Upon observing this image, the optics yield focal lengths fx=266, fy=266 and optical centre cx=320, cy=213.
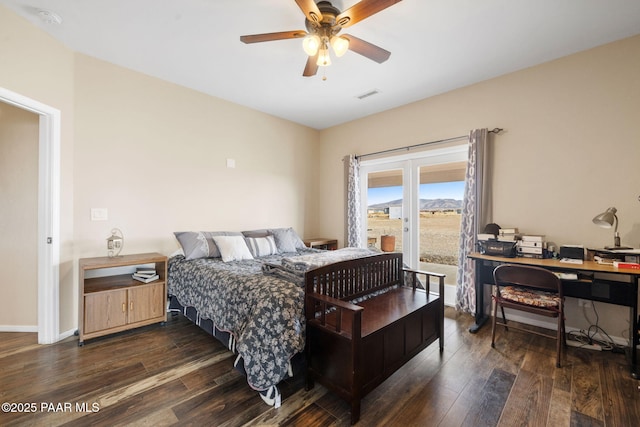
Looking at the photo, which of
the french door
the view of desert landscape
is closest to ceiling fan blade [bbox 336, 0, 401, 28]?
the french door

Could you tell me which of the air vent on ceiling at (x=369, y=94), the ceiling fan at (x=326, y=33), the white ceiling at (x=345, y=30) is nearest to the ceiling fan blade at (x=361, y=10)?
the ceiling fan at (x=326, y=33)

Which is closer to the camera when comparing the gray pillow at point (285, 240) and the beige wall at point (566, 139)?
the beige wall at point (566, 139)

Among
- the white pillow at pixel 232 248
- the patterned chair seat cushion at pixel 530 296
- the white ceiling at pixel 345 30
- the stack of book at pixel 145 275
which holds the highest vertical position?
the white ceiling at pixel 345 30

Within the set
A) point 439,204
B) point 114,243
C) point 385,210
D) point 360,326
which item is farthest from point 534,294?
point 114,243

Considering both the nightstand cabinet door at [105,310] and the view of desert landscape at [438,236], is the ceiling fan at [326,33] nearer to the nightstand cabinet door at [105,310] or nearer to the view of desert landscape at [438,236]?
the view of desert landscape at [438,236]

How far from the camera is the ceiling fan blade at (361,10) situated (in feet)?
5.43

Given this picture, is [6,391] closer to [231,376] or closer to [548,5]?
[231,376]

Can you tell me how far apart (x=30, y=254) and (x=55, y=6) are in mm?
2309

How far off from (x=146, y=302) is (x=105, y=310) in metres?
0.33

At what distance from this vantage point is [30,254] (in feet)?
8.89

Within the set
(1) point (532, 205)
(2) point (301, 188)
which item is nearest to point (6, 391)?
(2) point (301, 188)

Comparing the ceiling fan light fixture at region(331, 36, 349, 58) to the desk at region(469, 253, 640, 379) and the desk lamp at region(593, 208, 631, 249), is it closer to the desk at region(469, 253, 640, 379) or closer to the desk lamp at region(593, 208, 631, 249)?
the desk at region(469, 253, 640, 379)

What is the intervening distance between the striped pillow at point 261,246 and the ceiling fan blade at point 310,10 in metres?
2.47

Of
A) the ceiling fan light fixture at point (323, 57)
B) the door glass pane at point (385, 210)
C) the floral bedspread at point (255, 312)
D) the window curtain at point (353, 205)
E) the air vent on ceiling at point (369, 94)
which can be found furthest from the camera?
the window curtain at point (353, 205)
